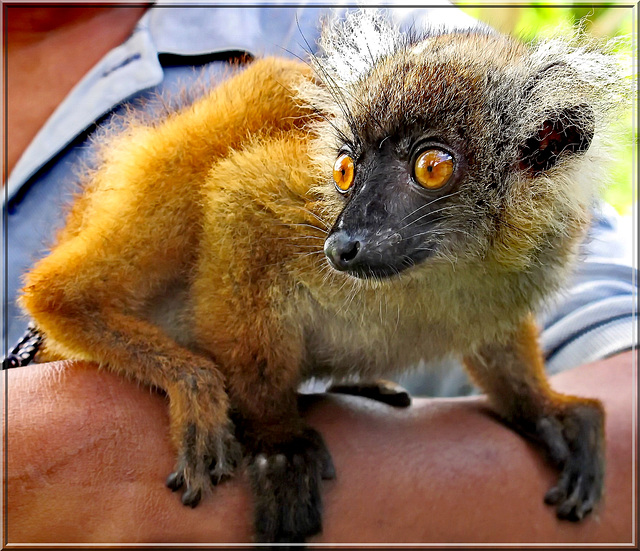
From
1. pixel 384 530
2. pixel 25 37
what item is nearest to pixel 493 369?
pixel 384 530

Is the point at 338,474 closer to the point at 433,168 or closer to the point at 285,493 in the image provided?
the point at 285,493

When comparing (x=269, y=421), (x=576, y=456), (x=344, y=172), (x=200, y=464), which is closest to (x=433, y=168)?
(x=344, y=172)

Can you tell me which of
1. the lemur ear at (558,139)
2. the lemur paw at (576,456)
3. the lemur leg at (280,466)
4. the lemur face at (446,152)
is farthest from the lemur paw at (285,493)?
the lemur ear at (558,139)

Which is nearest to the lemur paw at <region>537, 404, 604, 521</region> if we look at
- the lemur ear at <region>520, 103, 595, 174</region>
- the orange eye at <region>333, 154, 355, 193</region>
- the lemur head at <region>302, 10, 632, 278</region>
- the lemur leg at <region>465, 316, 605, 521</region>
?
the lemur leg at <region>465, 316, 605, 521</region>

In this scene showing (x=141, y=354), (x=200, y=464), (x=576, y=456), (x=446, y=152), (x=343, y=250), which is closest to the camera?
(x=343, y=250)

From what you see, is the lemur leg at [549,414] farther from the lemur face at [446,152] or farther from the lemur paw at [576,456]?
the lemur face at [446,152]
